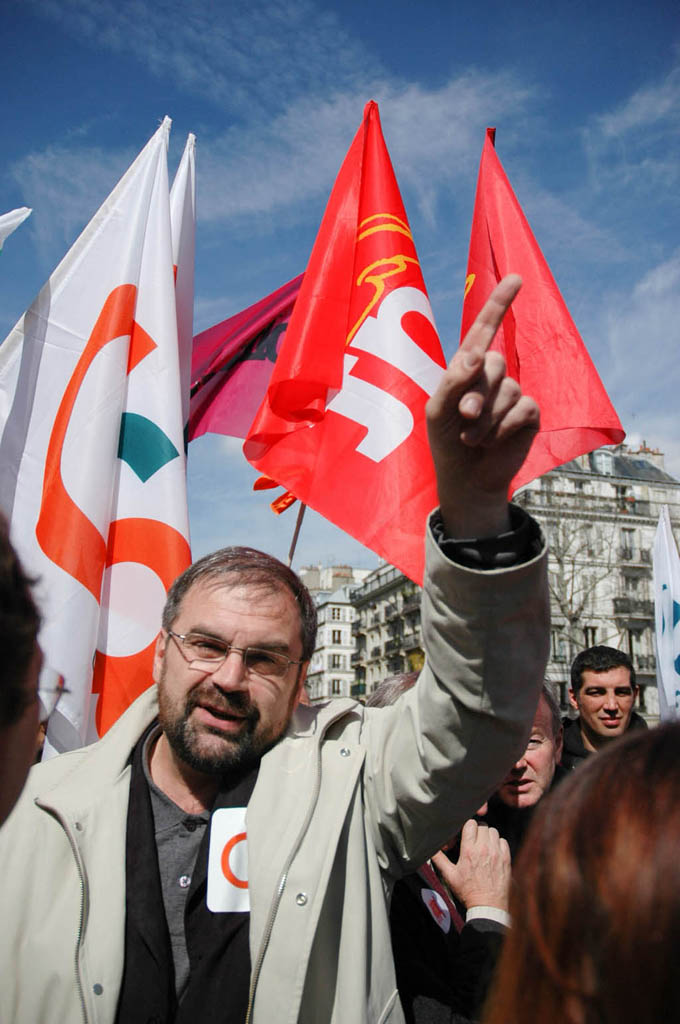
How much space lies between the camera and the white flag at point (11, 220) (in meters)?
4.02

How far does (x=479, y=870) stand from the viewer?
2.25 metres

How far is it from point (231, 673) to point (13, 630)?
1.12 meters

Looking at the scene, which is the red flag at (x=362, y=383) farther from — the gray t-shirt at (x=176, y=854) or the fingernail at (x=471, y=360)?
the fingernail at (x=471, y=360)

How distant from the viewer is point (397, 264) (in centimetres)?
430

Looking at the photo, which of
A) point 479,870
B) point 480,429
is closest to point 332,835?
point 479,870

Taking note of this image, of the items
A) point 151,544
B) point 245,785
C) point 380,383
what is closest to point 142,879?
point 245,785

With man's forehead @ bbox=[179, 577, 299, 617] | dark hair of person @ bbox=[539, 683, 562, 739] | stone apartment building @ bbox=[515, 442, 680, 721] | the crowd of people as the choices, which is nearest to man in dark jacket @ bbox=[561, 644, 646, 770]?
dark hair of person @ bbox=[539, 683, 562, 739]

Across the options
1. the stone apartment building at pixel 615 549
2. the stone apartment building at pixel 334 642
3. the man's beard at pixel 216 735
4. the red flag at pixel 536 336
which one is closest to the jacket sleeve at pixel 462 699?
the man's beard at pixel 216 735

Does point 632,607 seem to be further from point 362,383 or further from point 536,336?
point 362,383

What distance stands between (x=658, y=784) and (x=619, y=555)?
5150 cm

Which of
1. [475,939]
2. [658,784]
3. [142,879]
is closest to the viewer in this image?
[658,784]

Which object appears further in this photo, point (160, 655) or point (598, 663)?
point (598, 663)

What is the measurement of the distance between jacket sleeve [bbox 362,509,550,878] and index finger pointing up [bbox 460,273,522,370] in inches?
15.4

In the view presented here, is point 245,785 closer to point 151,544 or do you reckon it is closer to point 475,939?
point 475,939
